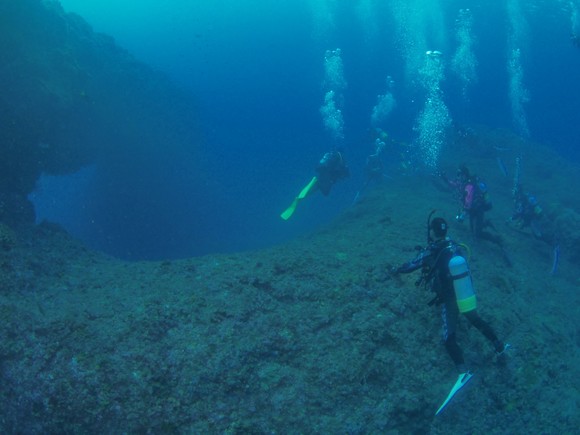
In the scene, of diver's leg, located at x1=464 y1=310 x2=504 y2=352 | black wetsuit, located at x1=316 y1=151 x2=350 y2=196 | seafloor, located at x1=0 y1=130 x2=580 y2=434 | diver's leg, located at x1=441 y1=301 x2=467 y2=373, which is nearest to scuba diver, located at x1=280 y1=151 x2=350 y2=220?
black wetsuit, located at x1=316 y1=151 x2=350 y2=196

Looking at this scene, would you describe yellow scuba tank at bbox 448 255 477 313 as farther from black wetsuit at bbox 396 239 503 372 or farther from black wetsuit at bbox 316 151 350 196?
black wetsuit at bbox 316 151 350 196

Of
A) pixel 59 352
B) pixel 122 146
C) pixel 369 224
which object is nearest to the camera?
pixel 59 352

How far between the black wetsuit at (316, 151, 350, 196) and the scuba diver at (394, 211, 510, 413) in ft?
24.6

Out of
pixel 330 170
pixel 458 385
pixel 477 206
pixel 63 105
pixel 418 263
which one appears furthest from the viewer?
pixel 330 170

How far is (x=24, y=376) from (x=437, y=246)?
4127 mm

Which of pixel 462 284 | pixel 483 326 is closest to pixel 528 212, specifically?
pixel 483 326

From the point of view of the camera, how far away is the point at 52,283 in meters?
4.59

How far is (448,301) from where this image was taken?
3.86 metres

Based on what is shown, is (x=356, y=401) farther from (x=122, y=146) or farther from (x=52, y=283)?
(x=122, y=146)

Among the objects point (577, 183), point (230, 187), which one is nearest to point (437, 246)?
point (577, 183)

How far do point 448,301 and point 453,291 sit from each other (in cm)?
13

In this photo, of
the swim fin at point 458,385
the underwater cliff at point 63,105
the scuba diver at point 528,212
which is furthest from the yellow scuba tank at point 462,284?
the scuba diver at point 528,212

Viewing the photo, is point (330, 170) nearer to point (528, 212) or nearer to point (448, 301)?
point (528, 212)

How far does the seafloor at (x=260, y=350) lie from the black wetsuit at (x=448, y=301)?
9.9 inches
